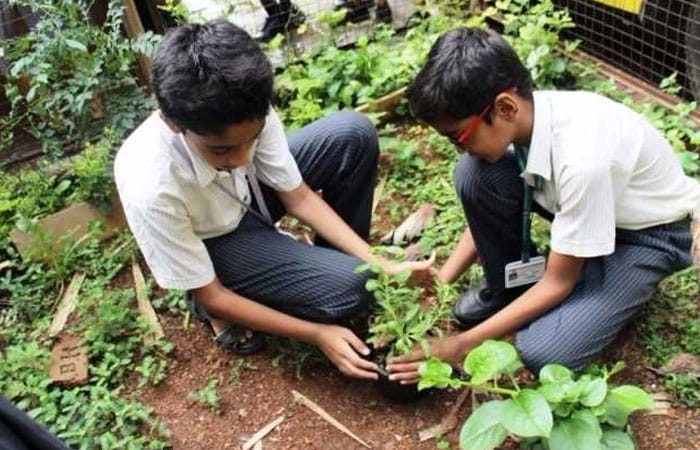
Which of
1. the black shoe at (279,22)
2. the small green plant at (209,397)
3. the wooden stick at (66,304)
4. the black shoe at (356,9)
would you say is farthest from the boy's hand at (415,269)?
the black shoe at (356,9)

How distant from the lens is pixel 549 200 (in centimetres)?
187

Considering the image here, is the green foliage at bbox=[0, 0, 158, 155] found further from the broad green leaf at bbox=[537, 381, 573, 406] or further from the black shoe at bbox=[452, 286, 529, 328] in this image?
the broad green leaf at bbox=[537, 381, 573, 406]

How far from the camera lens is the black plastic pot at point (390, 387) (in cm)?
190

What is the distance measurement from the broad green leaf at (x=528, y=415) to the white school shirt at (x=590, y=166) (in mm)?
377

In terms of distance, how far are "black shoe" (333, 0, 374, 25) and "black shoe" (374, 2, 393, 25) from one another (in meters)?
0.06

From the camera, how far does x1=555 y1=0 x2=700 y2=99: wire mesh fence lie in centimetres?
289

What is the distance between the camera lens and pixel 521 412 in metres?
1.57

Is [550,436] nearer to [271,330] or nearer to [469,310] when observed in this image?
[469,310]

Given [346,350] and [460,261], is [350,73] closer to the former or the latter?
[460,261]

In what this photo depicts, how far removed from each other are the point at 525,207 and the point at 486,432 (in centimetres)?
62

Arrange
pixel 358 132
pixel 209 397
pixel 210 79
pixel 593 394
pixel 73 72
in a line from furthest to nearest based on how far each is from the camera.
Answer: pixel 73 72 → pixel 358 132 → pixel 209 397 → pixel 593 394 → pixel 210 79

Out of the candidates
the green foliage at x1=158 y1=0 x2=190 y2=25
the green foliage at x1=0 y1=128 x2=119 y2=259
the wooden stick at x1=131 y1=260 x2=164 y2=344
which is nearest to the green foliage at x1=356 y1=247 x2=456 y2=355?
the wooden stick at x1=131 y1=260 x2=164 y2=344

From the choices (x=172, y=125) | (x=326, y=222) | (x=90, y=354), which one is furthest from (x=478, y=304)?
(x=90, y=354)

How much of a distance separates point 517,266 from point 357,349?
53 cm
